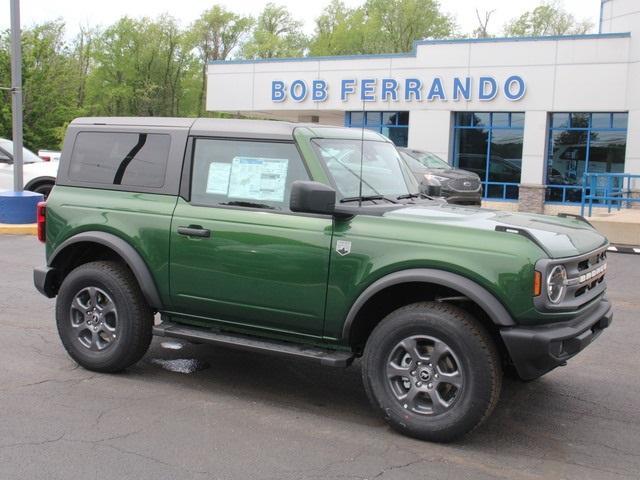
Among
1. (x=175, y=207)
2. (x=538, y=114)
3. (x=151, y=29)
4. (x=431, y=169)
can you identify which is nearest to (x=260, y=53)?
(x=151, y=29)

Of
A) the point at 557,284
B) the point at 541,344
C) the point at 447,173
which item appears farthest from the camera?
the point at 447,173

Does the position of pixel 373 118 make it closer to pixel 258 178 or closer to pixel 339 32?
pixel 258 178

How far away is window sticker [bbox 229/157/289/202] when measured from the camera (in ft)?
16.4

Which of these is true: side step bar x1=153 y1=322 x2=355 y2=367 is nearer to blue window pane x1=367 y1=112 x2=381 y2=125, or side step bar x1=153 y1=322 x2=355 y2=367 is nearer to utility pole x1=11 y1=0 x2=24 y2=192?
utility pole x1=11 y1=0 x2=24 y2=192

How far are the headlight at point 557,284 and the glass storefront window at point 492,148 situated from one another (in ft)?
69.8

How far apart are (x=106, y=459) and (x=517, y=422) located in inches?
99.8

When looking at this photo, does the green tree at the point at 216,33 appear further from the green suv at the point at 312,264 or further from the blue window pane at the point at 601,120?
the green suv at the point at 312,264

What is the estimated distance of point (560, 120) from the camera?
2403cm

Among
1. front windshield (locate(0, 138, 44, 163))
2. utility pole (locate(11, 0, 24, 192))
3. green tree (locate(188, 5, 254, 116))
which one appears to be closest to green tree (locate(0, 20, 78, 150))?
green tree (locate(188, 5, 254, 116))

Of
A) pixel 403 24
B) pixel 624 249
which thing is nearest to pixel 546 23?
pixel 403 24

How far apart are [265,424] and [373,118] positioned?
79.3 feet

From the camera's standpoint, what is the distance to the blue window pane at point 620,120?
2302 cm

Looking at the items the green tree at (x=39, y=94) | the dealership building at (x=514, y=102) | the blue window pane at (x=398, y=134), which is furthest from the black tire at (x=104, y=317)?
the green tree at (x=39, y=94)

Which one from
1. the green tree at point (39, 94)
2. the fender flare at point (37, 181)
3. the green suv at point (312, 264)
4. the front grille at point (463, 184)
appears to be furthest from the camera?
the green tree at point (39, 94)
